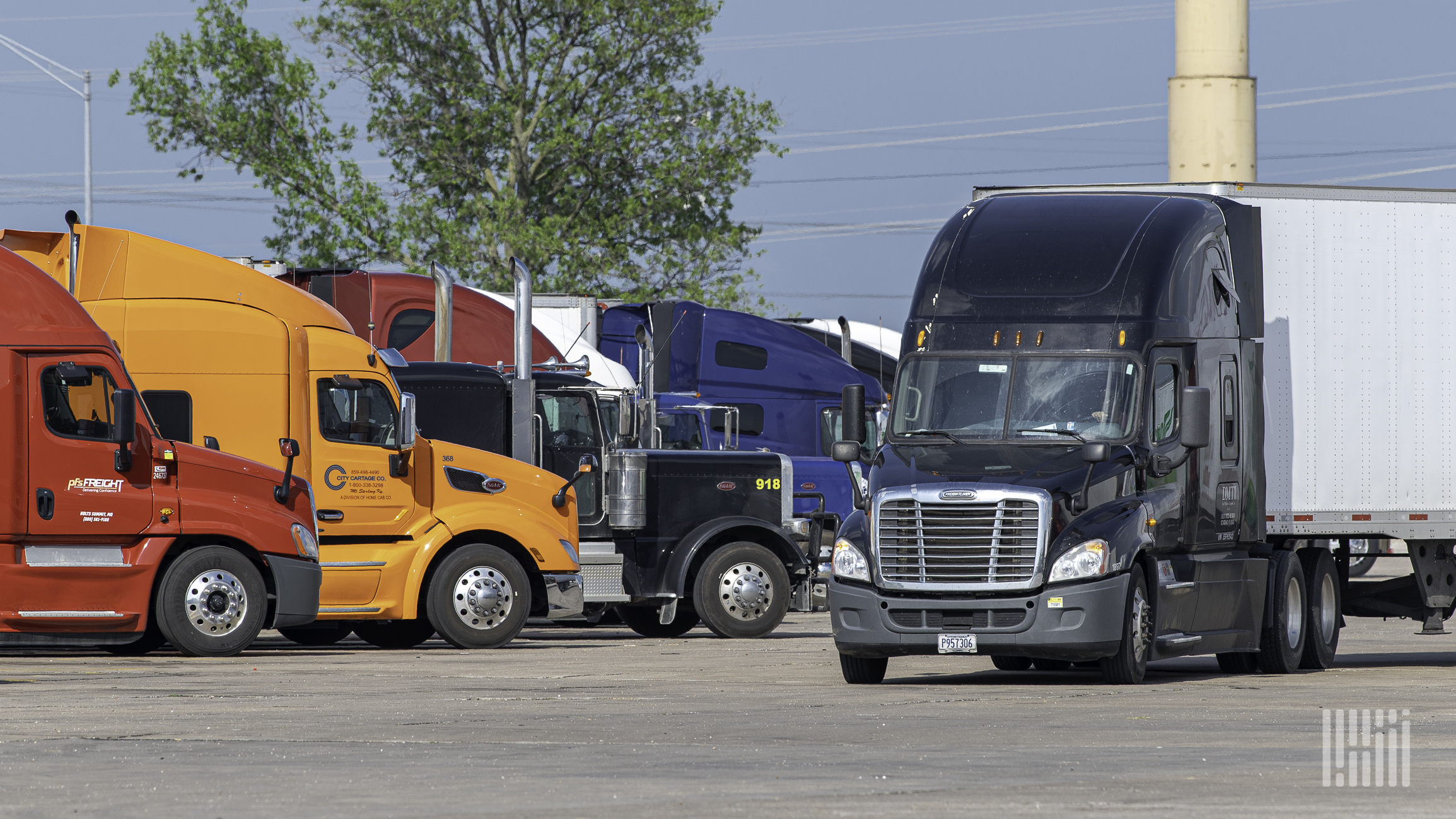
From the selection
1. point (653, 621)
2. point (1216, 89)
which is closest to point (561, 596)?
point (653, 621)

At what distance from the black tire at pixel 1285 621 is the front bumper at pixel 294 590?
7870mm

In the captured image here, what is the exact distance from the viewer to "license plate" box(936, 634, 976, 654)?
15.3 meters

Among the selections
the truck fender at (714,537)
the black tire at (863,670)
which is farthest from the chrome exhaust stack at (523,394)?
the black tire at (863,670)

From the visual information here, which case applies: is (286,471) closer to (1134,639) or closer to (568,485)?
(568,485)

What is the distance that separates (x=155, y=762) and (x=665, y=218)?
125 ft

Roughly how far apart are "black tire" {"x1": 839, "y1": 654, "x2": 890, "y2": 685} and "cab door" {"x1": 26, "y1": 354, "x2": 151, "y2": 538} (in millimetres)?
6025

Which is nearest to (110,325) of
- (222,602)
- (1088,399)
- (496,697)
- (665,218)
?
(222,602)

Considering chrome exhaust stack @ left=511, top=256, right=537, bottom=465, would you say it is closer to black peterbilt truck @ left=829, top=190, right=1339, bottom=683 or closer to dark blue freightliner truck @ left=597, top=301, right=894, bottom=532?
dark blue freightliner truck @ left=597, top=301, right=894, bottom=532

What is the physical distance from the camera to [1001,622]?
15.4 meters

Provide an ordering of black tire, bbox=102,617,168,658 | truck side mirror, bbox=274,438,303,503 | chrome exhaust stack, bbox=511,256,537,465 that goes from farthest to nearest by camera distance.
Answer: chrome exhaust stack, bbox=511,256,537,465 → black tire, bbox=102,617,168,658 → truck side mirror, bbox=274,438,303,503

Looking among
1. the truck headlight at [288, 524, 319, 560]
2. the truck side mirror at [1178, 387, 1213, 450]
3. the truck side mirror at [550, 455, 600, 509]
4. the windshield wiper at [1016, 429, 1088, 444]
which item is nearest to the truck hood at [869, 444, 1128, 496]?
the windshield wiper at [1016, 429, 1088, 444]

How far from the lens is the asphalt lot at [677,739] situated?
8961mm

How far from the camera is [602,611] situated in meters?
24.5

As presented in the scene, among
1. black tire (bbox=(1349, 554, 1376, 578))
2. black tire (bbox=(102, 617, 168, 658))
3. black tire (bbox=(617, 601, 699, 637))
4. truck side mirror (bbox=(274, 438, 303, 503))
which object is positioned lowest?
black tire (bbox=(617, 601, 699, 637))
